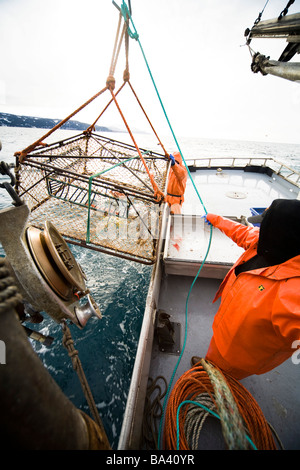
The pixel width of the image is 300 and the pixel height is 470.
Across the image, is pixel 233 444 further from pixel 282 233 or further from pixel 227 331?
pixel 282 233

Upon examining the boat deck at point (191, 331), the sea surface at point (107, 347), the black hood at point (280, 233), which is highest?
the black hood at point (280, 233)

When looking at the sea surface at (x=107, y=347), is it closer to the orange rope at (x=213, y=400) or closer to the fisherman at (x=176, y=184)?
the orange rope at (x=213, y=400)

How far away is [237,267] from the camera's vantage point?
2219 mm

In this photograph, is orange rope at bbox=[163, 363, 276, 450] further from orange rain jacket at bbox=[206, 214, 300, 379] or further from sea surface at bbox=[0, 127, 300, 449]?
sea surface at bbox=[0, 127, 300, 449]

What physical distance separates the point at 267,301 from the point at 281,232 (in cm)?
67

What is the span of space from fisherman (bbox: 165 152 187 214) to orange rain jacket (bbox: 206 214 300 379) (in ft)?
13.5

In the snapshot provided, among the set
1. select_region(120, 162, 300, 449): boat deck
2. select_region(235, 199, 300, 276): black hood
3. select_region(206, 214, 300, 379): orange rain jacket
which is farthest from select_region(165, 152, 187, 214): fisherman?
select_region(235, 199, 300, 276): black hood

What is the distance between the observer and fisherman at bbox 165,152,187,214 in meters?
5.58

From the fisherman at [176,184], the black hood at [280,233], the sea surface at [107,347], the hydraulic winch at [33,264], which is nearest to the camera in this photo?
the hydraulic winch at [33,264]

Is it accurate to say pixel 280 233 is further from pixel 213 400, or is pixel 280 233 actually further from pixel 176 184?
pixel 176 184

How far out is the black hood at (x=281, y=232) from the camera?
61.6 inches

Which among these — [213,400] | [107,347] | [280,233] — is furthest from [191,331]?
[280,233]

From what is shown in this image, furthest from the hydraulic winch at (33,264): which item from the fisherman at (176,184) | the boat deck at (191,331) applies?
the fisherman at (176,184)

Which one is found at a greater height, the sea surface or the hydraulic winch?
the hydraulic winch
